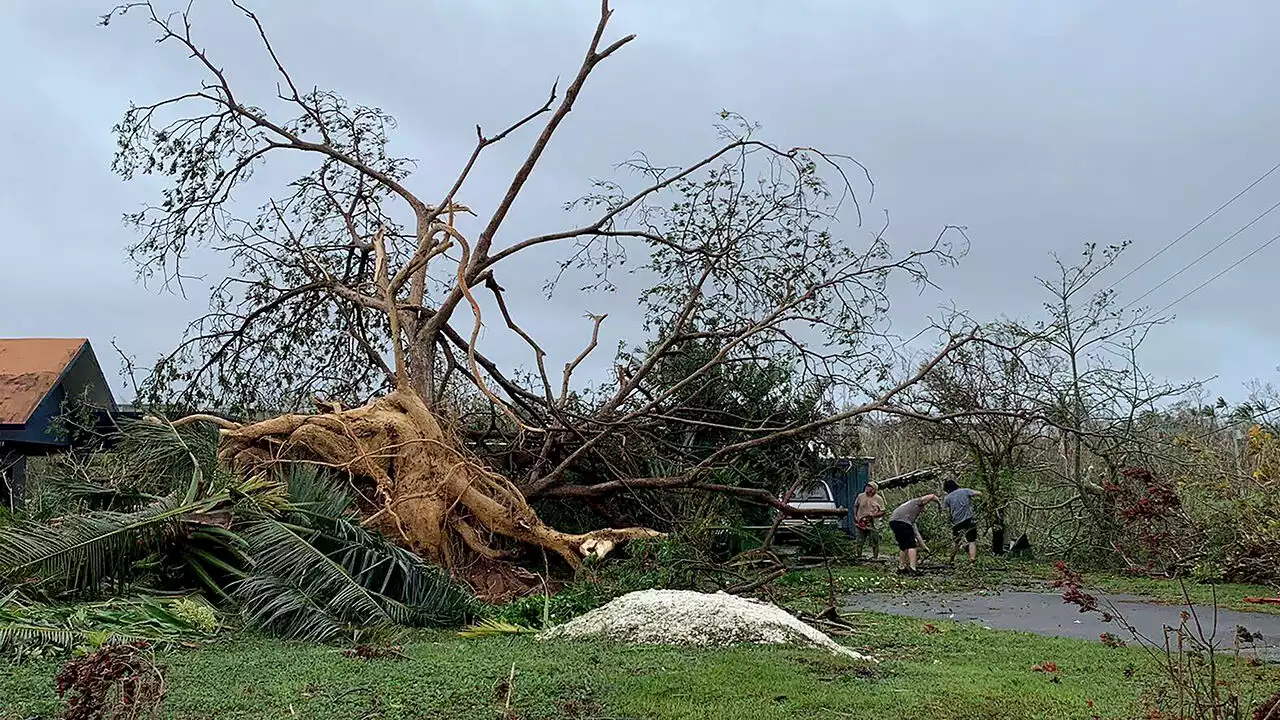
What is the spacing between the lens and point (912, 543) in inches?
637

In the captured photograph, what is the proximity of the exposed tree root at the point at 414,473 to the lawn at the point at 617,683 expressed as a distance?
331cm

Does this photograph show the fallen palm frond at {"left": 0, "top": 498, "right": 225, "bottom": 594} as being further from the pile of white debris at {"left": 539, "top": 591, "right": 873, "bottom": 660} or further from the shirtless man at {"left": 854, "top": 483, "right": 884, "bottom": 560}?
the shirtless man at {"left": 854, "top": 483, "right": 884, "bottom": 560}

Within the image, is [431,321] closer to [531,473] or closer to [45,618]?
[531,473]

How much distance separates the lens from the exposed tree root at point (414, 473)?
1107 centimetres

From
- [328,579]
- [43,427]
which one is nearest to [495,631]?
[328,579]

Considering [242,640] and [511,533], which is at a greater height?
[511,533]

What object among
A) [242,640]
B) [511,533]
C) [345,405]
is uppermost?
[345,405]

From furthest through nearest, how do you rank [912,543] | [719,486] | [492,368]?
[912,543], [492,368], [719,486]

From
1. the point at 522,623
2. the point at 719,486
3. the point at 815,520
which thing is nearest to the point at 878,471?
the point at 815,520

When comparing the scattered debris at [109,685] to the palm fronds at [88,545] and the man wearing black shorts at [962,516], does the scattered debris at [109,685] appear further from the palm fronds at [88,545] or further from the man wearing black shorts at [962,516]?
the man wearing black shorts at [962,516]

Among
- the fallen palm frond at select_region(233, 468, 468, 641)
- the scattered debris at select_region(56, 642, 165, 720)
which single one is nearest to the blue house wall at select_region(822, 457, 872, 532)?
the fallen palm frond at select_region(233, 468, 468, 641)

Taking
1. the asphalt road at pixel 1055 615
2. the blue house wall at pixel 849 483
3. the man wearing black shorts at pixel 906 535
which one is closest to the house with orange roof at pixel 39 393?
the asphalt road at pixel 1055 615

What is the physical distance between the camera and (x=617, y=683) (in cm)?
604

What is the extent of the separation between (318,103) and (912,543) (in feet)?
33.3
